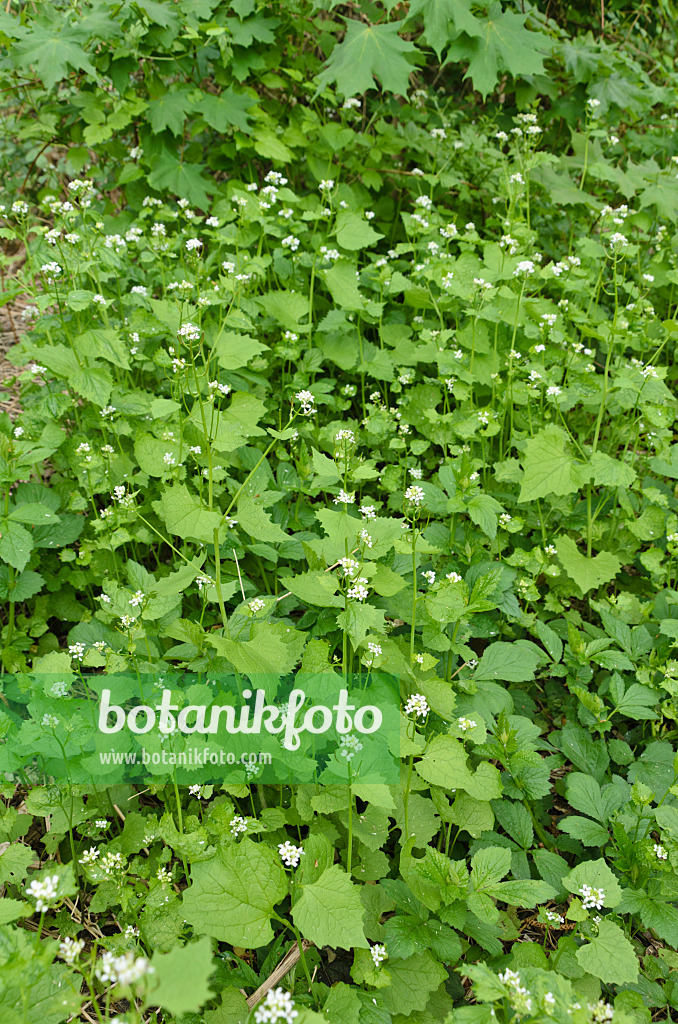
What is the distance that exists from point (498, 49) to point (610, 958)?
12.7ft

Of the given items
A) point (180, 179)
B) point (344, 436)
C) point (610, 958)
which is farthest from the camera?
point (180, 179)

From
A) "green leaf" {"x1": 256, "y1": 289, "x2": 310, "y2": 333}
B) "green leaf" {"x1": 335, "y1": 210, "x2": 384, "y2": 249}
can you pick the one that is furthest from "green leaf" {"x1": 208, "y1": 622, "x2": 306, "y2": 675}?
"green leaf" {"x1": 335, "y1": 210, "x2": 384, "y2": 249}

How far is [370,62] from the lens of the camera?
127 inches

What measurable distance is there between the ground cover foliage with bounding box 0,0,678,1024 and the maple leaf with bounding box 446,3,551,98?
0.05 ft

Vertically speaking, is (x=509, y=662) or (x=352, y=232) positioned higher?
(x=352, y=232)

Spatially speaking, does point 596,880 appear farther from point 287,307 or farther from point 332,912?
point 287,307

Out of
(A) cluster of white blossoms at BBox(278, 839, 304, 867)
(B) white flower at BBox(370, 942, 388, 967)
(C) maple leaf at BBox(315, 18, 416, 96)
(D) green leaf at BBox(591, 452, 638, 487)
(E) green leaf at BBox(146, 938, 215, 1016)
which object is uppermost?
(C) maple leaf at BBox(315, 18, 416, 96)

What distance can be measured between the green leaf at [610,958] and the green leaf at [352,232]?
2748 millimetres

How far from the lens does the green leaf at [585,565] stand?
98.4 inches

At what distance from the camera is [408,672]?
1957 millimetres

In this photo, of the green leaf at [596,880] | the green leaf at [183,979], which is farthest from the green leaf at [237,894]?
the green leaf at [596,880]

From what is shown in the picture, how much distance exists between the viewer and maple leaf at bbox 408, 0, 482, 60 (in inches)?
125

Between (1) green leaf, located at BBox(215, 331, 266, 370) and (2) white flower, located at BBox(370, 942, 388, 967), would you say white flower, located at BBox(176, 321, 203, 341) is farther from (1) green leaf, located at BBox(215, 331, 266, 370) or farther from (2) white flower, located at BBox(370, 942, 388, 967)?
(2) white flower, located at BBox(370, 942, 388, 967)

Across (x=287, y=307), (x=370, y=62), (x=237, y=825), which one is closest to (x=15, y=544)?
(x=237, y=825)
